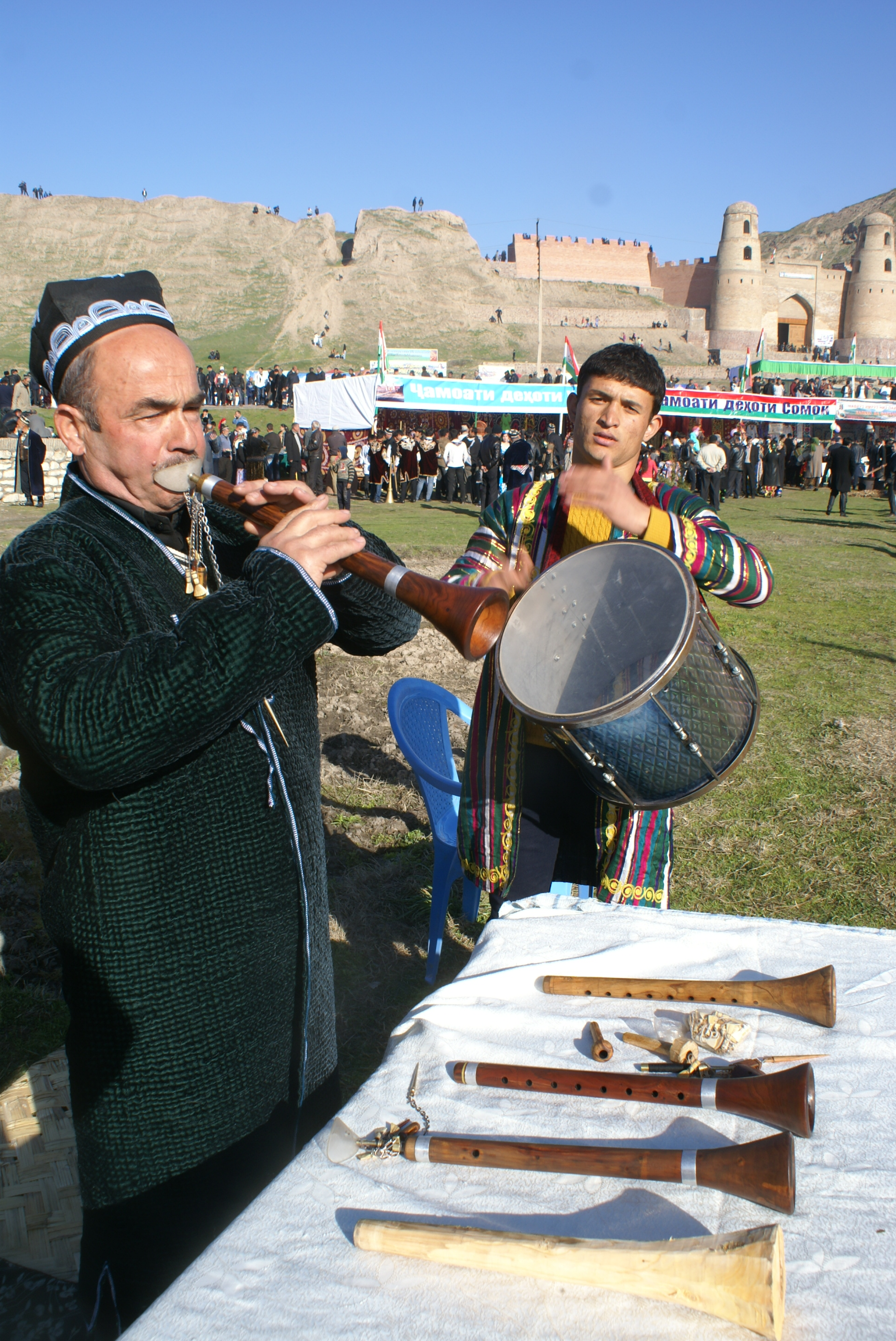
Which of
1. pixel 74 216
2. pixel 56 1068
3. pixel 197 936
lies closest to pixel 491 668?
pixel 197 936

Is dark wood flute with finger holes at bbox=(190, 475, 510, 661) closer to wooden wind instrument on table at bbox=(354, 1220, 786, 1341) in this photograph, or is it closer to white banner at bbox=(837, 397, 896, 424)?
wooden wind instrument on table at bbox=(354, 1220, 786, 1341)

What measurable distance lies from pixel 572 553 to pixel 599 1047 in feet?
3.86

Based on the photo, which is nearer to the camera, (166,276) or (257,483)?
(257,483)

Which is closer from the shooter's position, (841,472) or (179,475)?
(179,475)

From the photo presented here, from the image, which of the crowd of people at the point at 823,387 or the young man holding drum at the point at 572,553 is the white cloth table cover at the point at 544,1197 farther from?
the crowd of people at the point at 823,387

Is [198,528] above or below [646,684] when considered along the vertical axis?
above

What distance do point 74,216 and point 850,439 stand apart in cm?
6998

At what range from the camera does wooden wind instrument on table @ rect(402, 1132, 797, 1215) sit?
1068 millimetres

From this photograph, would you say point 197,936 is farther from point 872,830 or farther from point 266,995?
point 872,830

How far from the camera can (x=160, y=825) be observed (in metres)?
1.35

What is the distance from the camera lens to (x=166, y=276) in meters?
63.1

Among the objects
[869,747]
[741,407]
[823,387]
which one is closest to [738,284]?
[823,387]

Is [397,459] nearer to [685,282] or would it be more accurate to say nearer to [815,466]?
[815,466]

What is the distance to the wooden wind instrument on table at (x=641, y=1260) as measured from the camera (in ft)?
2.97
